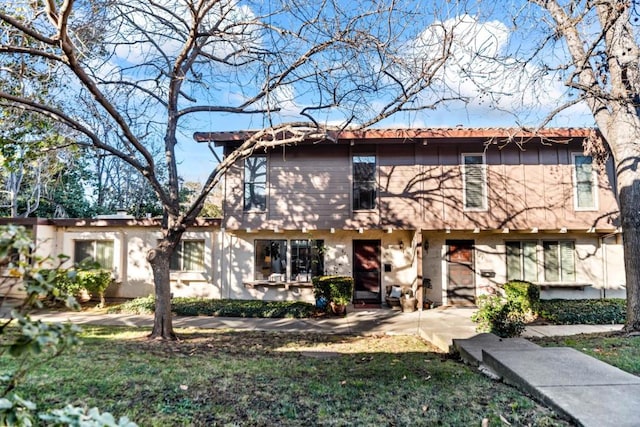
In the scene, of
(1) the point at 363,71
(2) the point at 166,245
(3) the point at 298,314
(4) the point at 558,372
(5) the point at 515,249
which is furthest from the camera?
(5) the point at 515,249

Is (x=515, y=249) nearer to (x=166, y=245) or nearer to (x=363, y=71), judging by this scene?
(x=363, y=71)

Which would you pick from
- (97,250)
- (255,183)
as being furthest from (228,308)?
(97,250)

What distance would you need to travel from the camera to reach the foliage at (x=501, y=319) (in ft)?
22.5

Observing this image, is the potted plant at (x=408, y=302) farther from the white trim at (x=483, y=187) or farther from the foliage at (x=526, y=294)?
the white trim at (x=483, y=187)

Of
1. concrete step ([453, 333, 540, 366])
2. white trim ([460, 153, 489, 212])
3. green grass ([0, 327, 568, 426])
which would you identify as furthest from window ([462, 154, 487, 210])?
green grass ([0, 327, 568, 426])

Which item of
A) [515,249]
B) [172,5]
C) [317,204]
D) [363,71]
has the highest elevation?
[172,5]

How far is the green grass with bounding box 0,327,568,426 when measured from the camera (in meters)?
3.40

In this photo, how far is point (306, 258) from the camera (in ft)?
43.0

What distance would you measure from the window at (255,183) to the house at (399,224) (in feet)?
0.11

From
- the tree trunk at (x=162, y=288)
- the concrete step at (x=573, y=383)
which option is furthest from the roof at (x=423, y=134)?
the concrete step at (x=573, y=383)

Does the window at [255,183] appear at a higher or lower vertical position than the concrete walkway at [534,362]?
higher

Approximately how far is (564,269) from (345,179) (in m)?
7.67

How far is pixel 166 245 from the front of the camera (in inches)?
316

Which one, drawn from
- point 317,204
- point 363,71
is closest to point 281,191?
point 317,204
